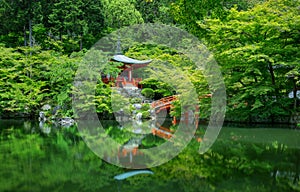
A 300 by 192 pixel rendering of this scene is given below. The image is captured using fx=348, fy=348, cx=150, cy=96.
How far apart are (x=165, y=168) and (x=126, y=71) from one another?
14.4 m

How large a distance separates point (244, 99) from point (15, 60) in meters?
11.7

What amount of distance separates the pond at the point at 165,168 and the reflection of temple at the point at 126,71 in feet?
32.0

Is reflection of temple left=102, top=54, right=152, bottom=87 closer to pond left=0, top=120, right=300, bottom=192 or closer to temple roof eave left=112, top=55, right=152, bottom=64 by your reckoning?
temple roof eave left=112, top=55, right=152, bottom=64

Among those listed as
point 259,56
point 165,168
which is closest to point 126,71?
point 259,56

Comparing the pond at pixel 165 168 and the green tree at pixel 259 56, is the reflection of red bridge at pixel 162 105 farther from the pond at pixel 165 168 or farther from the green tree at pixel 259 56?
the pond at pixel 165 168

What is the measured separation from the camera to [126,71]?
19.9 metres

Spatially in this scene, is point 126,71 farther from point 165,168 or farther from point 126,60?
point 165,168

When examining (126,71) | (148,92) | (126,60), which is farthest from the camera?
(126,71)

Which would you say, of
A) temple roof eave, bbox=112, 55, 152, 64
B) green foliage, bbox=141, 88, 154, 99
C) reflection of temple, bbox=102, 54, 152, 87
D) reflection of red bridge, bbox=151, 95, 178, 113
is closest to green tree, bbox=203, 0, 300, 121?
reflection of red bridge, bbox=151, 95, 178, 113

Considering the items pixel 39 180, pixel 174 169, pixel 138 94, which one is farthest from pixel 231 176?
pixel 138 94

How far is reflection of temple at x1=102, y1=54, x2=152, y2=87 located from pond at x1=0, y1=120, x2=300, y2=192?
976 centimetres

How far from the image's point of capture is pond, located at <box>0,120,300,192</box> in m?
4.62

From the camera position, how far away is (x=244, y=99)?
509 inches

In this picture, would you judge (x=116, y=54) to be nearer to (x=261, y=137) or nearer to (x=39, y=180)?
(x=261, y=137)
